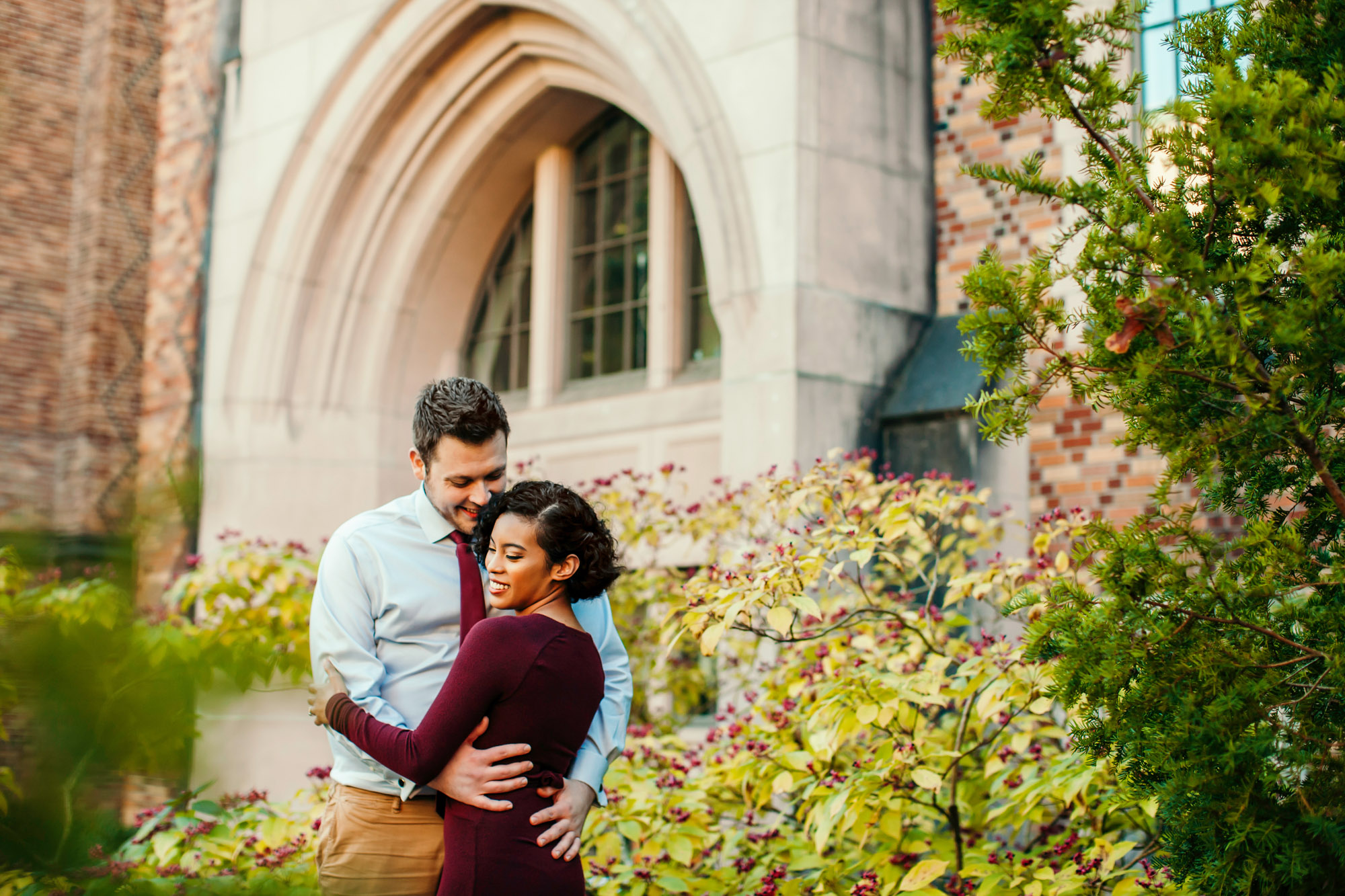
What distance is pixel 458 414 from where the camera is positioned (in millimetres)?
2439

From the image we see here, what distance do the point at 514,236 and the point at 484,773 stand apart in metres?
7.80

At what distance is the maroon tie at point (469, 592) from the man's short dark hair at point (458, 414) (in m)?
0.22

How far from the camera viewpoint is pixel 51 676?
0.81 meters

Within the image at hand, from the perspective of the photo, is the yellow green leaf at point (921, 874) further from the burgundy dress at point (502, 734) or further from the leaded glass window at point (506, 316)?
the leaded glass window at point (506, 316)

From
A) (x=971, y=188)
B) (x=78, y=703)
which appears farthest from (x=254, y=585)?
(x=78, y=703)

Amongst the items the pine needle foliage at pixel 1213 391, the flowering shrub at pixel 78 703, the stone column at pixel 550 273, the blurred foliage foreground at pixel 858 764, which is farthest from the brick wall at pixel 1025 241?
the flowering shrub at pixel 78 703

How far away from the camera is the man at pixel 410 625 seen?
2.36 m

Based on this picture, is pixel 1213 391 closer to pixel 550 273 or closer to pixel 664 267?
pixel 664 267

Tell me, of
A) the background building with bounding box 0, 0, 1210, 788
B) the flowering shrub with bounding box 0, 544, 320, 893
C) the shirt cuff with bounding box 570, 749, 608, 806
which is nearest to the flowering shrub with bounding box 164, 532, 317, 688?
the background building with bounding box 0, 0, 1210, 788

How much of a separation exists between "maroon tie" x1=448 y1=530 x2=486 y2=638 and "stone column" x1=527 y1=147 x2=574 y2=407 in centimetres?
616

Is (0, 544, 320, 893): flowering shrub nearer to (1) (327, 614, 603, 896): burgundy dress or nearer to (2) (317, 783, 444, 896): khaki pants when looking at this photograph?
(1) (327, 614, 603, 896): burgundy dress

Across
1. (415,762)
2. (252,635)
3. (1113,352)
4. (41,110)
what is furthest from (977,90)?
(41,110)

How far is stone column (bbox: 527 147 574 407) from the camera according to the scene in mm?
8688

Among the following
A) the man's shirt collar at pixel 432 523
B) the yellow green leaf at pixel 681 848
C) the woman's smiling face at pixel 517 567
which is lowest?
the yellow green leaf at pixel 681 848
